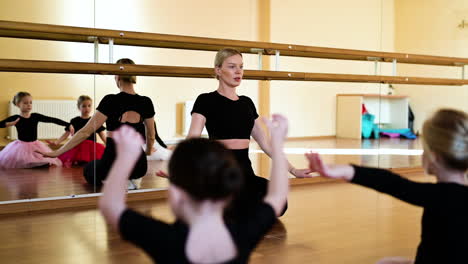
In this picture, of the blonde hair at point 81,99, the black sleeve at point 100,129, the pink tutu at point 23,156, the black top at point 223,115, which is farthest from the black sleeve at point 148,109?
the black top at point 223,115

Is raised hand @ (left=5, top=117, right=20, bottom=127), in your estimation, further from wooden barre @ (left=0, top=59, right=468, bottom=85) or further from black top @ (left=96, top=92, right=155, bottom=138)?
black top @ (left=96, top=92, right=155, bottom=138)

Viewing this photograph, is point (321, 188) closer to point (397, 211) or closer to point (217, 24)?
point (397, 211)

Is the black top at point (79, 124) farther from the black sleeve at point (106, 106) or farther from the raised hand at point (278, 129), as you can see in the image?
the raised hand at point (278, 129)

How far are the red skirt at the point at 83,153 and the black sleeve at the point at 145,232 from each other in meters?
2.66

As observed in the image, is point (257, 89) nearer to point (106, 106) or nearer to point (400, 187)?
point (106, 106)

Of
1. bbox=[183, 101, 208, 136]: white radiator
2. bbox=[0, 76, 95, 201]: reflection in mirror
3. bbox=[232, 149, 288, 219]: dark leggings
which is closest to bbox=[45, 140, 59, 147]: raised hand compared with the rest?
bbox=[0, 76, 95, 201]: reflection in mirror

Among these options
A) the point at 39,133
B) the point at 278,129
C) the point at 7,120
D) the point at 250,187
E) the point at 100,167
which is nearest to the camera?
the point at 278,129

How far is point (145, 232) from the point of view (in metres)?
0.92

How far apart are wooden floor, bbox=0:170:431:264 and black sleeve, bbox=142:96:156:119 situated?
23.9 inches

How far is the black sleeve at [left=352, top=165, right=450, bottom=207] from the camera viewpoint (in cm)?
124

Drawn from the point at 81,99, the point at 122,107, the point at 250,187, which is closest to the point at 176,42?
the point at 122,107

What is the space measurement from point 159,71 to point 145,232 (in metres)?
2.85

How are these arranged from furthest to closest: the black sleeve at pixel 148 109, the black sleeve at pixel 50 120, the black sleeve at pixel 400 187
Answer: the black sleeve at pixel 148 109 < the black sleeve at pixel 50 120 < the black sleeve at pixel 400 187

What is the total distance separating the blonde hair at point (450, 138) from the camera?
1.26 meters
